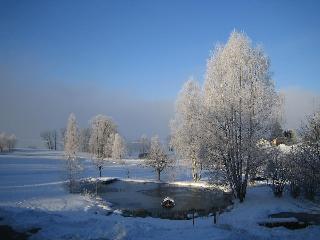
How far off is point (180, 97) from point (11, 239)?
35.3 m

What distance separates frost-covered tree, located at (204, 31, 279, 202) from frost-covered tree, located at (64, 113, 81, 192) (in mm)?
21647

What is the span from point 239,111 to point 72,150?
30.7 meters

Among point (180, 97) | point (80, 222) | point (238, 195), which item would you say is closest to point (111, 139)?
point (180, 97)

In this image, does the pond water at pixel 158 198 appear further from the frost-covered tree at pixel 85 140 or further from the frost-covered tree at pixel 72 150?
the frost-covered tree at pixel 85 140

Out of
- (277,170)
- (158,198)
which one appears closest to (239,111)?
(277,170)

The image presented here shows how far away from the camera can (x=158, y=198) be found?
40.0 metres

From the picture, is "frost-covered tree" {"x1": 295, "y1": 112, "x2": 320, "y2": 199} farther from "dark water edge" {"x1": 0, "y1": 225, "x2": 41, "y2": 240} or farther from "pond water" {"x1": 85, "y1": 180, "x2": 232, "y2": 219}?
"dark water edge" {"x1": 0, "y1": 225, "x2": 41, "y2": 240}

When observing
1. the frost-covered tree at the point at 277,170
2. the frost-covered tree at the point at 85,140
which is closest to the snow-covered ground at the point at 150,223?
the frost-covered tree at the point at 277,170

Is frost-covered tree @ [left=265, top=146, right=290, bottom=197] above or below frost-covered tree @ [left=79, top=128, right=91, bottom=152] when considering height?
below

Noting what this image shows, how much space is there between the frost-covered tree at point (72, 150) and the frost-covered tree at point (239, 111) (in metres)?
21.6

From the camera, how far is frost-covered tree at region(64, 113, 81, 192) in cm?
4456

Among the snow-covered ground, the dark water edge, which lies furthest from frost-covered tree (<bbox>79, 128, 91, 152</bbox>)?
the dark water edge

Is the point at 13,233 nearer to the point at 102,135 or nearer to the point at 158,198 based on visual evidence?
the point at 158,198

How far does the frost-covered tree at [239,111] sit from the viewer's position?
2600cm
